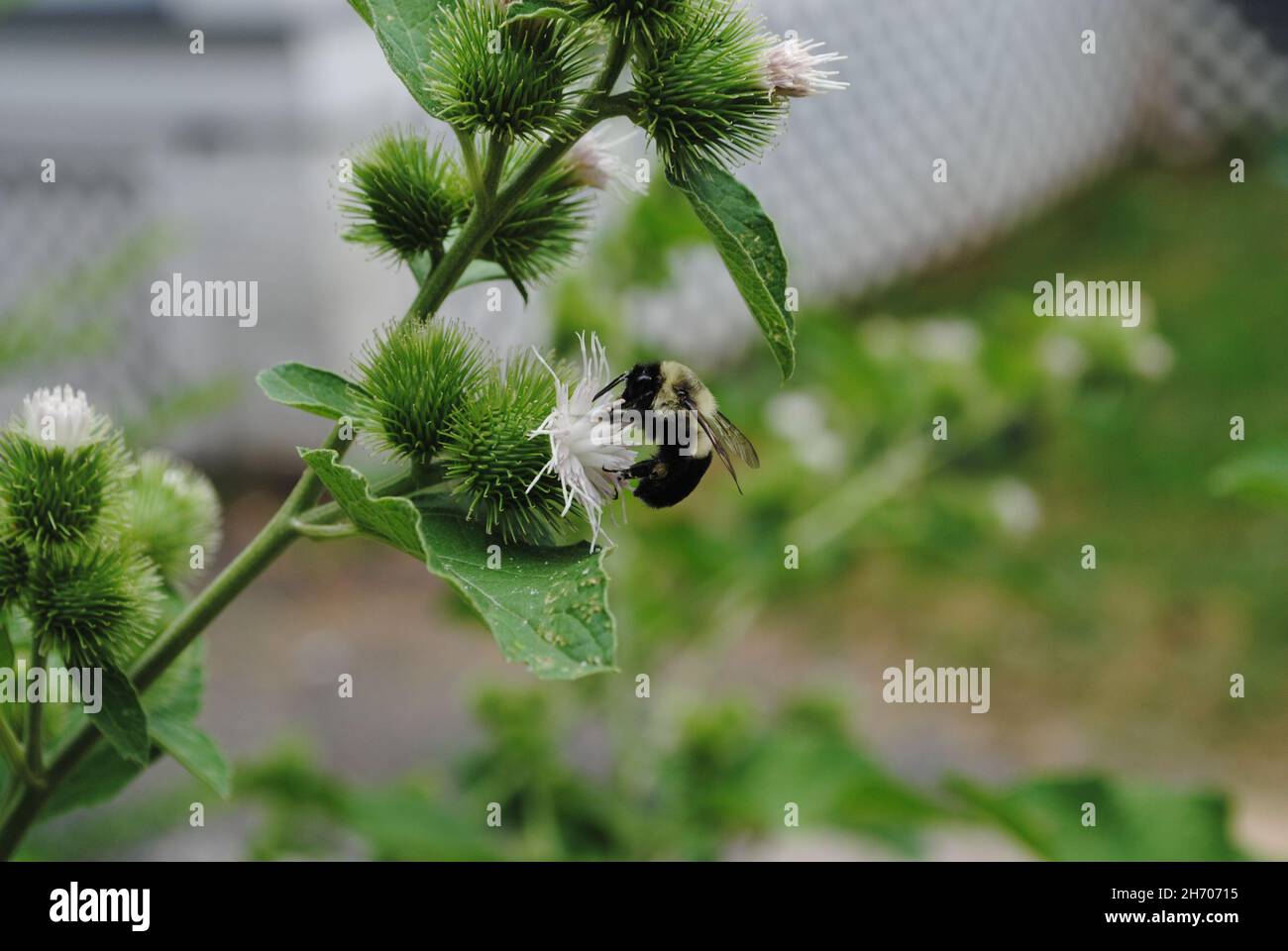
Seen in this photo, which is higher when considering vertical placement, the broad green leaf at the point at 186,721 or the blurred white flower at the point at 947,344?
the blurred white flower at the point at 947,344

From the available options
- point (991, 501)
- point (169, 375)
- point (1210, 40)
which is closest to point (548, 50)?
point (991, 501)

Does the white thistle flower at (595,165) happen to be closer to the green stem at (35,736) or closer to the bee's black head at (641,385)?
the bee's black head at (641,385)

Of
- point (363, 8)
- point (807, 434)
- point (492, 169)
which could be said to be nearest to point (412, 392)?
point (492, 169)

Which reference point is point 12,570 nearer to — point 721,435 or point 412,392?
point 412,392

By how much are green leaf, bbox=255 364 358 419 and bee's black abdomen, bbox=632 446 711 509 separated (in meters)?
0.34

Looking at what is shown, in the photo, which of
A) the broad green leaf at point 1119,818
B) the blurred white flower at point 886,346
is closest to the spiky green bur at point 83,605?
the broad green leaf at point 1119,818

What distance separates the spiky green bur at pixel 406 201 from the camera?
0.90m

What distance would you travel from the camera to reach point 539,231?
0.95m

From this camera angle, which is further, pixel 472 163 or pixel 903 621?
pixel 903 621

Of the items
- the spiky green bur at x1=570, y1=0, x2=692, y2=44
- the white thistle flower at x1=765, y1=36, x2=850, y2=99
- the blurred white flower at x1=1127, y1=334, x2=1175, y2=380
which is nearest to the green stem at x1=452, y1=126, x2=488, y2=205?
the spiky green bur at x1=570, y1=0, x2=692, y2=44

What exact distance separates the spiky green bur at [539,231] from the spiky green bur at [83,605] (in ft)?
1.17

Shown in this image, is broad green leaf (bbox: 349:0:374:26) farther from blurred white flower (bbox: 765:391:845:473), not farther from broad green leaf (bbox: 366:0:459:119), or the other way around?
blurred white flower (bbox: 765:391:845:473)

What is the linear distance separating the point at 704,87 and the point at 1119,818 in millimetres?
1330

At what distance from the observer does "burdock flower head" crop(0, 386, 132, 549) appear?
0.85 m
